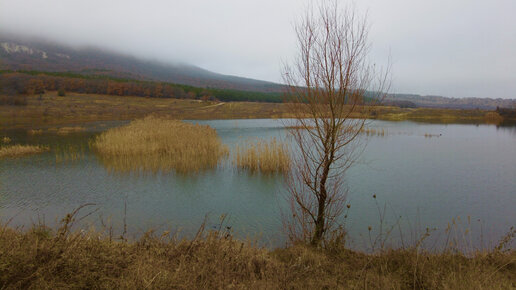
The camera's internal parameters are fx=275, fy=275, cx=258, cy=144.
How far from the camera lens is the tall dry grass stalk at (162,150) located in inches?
459

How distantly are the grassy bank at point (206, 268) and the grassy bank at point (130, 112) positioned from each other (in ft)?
95.9

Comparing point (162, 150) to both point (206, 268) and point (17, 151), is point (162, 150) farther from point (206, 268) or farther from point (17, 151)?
point (206, 268)

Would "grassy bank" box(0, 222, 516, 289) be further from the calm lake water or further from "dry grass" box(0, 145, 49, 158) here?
"dry grass" box(0, 145, 49, 158)

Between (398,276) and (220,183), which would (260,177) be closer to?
(220,183)

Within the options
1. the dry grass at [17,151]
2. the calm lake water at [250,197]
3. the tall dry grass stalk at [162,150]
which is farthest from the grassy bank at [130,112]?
the calm lake water at [250,197]

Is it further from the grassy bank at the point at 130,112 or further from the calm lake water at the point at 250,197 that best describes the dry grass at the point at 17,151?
the grassy bank at the point at 130,112

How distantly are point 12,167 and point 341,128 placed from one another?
44.3 ft

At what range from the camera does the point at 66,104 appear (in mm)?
38812

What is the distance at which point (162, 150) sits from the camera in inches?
551

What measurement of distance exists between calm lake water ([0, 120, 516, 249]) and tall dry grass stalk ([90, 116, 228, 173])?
2.75 feet

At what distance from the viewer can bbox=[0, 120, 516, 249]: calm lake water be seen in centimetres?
615

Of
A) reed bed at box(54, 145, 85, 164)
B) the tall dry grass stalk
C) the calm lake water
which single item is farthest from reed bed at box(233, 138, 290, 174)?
reed bed at box(54, 145, 85, 164)

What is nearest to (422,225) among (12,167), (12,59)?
(12,167)

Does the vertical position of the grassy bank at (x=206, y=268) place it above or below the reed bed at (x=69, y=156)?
above
